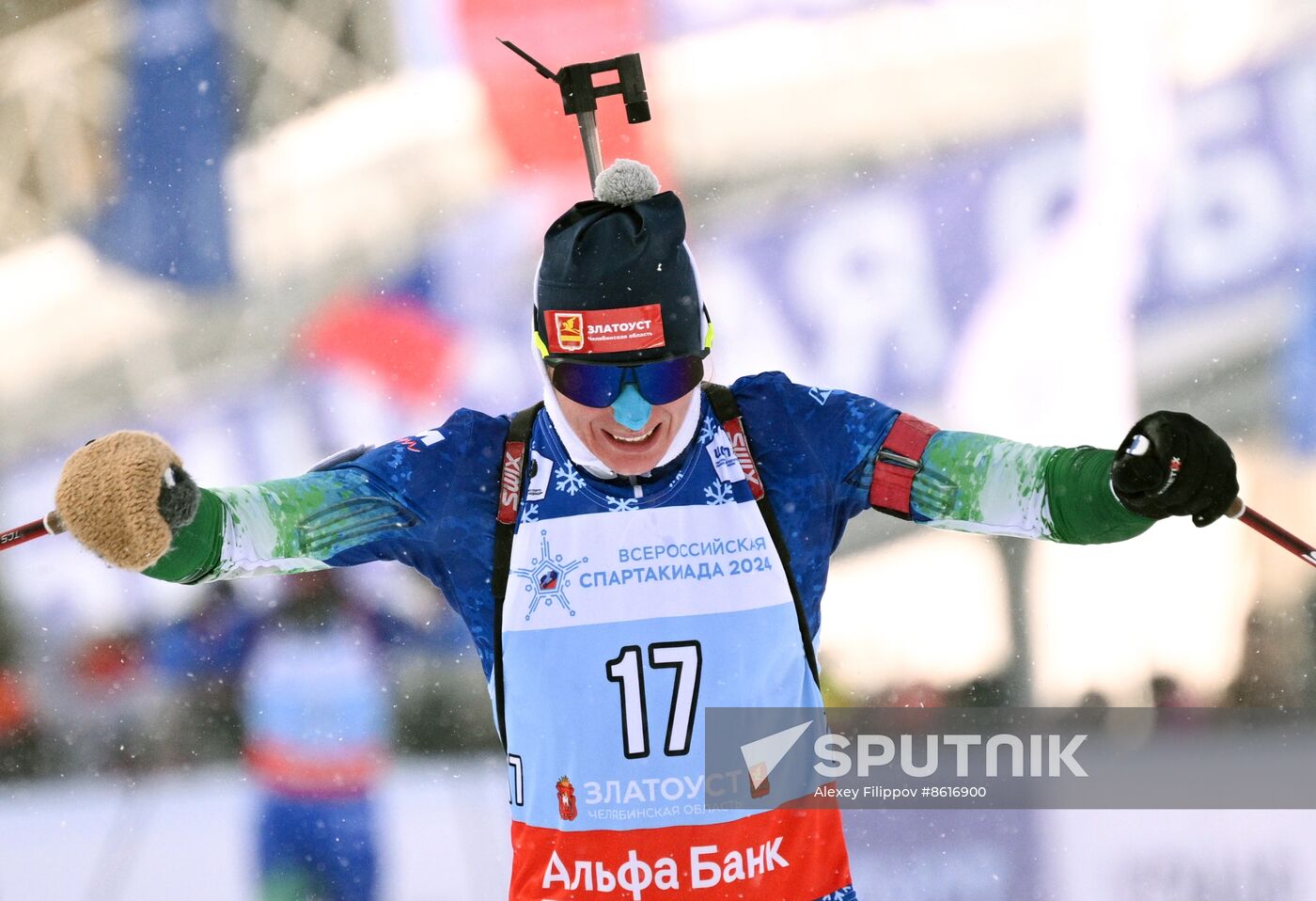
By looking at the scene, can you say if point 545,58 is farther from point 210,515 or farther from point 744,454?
point 210,515

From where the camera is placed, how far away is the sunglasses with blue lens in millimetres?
2576

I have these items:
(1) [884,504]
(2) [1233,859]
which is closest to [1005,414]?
(2) [1233,859]

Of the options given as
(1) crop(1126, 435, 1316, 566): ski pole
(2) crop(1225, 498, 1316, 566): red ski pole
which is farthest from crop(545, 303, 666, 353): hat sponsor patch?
(2) crop(1225, 498, 1316, 566): red ski pole

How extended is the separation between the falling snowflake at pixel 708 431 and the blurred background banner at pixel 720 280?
6.16ft

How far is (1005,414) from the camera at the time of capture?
457 centimetres

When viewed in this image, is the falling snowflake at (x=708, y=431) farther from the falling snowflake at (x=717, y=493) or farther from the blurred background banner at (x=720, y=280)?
the blurred background banner at (x=720, y=280)

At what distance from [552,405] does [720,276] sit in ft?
6.68

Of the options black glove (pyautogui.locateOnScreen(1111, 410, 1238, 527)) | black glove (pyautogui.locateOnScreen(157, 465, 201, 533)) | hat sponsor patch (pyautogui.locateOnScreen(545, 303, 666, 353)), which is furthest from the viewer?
hat sponsor patch (pyautogui.locateOnScreen(545, 303, 666, 353))

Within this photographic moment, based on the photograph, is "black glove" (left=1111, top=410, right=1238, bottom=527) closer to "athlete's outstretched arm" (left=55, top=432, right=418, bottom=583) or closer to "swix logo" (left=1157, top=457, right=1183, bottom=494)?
"swix logo" (left=1157, top=457, right=1183, bottom=494)

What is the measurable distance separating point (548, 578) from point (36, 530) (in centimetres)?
86

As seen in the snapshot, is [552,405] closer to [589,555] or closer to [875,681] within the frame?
[589,555]

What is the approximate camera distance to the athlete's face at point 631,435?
2.62 m

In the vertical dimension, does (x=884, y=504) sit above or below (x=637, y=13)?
below

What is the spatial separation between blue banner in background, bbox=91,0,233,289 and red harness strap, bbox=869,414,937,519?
279 cm
